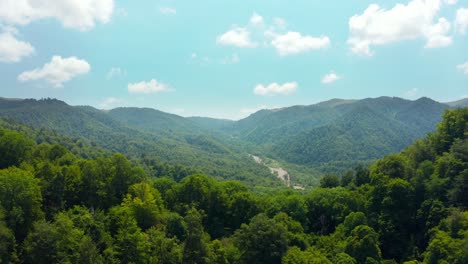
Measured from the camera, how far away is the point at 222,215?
61.0 m

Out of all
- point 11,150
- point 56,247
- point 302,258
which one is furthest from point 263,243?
point 11,150

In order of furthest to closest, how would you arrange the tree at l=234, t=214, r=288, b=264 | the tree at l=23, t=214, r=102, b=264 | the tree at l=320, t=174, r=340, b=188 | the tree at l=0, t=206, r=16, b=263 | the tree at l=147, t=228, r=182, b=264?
the tree at l=320, t=174, r=340, b=188
the tree at l=234, t=214, r=288, b=264
the tree at l=147, t=228, r=182, b=264
the tree at l=23, t=214, r=102, b=264
the tree at l=0, t=206, r=16, b=263

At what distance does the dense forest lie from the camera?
38844 millimetres

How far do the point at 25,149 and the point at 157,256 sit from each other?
3959 centimetres

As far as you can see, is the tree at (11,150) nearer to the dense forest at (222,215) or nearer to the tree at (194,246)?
the dense forest at (222,215)

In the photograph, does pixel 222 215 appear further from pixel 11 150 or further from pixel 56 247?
pixel 11 150

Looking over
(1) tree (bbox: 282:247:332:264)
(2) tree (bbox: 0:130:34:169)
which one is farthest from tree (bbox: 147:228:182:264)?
(2) tree (bbox: 0:130:34:169)

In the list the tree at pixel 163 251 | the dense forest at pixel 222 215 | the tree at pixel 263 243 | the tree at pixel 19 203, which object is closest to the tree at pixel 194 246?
the dense forest at pixel 222 215

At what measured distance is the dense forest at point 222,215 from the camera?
1529 inches

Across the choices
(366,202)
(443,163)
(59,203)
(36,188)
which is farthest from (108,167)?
(443,163)

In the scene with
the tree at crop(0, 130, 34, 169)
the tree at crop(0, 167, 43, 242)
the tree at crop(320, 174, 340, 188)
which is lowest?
the tree at crop(320, 174, 340, 188)

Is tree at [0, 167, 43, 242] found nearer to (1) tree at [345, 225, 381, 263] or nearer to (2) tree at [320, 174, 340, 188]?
(1) tree at [345, 225, 381, 263]

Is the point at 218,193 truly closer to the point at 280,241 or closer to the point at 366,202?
the point at 280,241

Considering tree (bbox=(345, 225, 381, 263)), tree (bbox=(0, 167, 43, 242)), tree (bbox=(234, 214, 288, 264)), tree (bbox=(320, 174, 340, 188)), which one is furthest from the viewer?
tree (bbox=(320, 174, 340, 188))
